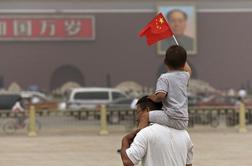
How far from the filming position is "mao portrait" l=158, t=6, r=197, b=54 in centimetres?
4900

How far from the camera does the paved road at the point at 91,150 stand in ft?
41.0

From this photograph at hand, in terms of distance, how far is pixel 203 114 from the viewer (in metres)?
20.6

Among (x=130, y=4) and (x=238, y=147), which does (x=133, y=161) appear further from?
(x=130, y=4)

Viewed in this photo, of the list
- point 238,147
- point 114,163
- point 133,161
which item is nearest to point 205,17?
point 238,147

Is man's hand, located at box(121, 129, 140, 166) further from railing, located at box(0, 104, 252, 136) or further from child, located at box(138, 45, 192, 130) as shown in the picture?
railing, located at box(0, 104, 252, 136)

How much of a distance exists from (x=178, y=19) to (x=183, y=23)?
53 centimetres

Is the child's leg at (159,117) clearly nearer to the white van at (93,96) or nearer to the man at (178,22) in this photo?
the white van at (93,96)

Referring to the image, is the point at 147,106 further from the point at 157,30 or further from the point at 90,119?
the point at 90,119

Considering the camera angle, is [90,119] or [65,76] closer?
[90,119]

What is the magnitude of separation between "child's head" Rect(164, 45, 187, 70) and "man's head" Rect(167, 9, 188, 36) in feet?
148

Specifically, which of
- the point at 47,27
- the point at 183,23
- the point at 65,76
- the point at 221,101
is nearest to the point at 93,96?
the point at 221,101

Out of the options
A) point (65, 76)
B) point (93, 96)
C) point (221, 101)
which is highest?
point (65, 76)

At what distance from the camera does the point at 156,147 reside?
13.2ft

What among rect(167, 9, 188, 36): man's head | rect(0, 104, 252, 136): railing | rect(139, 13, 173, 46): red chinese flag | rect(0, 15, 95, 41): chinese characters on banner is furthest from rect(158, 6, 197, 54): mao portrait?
rect(139, 13, 173, 46): red chinese flag
